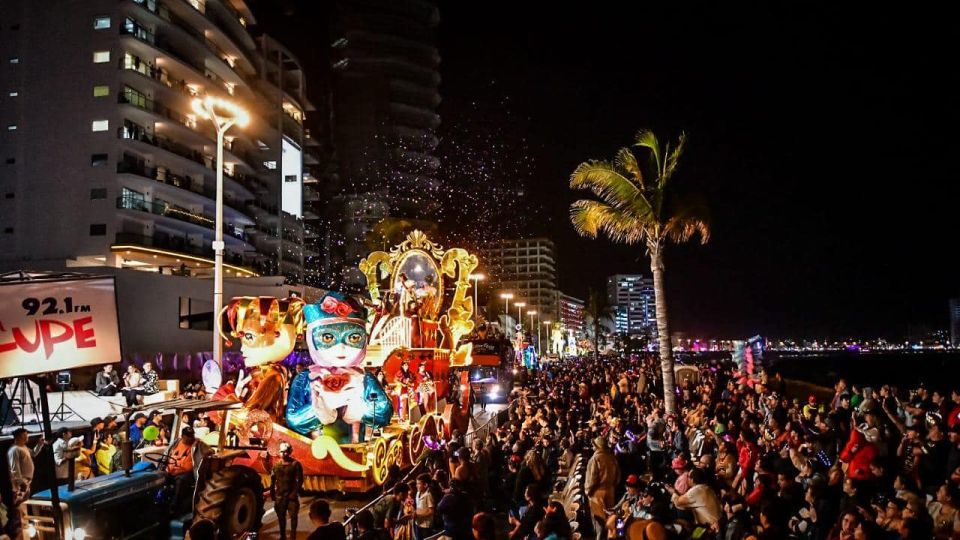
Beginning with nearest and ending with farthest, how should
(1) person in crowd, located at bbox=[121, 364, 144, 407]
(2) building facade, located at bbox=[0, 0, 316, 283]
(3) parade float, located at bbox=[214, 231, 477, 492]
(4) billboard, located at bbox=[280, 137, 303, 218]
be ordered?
(3) parade float, located at bbox=[214, 231, 477, 492] < (1) person in crowd, located at bbox=[121, 364, 144, 407] < (2) building facade, located at bbox=[0, 0, 316, 283] < (4) billboard, located at bbox=[280, 137, 303, 218]

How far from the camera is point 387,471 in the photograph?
12.8m

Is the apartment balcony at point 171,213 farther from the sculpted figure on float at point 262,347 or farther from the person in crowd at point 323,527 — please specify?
the person in crowd at point 323,527

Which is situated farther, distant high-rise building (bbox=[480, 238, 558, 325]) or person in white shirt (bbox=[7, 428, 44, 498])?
distant high-rise building (bbox=[480, 238, 558, 325])

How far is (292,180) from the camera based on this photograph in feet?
215

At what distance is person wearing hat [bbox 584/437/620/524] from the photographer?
9234 millimetres

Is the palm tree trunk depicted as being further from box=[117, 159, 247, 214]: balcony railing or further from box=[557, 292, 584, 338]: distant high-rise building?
box=[557, 292, 584, 338]: distant high-rise building

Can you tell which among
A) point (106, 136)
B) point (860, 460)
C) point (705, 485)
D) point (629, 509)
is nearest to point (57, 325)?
point (629, 509)

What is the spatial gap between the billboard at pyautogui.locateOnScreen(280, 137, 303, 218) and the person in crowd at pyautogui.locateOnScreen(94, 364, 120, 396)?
4241 centimetres

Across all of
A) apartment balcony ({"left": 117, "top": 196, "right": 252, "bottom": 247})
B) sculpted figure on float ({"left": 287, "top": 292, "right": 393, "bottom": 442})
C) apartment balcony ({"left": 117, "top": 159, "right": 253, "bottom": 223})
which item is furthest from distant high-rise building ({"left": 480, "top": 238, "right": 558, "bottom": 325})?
sculpted figure on float ({"left": 287, "top": 292, "right": 393, "bottom": 442})

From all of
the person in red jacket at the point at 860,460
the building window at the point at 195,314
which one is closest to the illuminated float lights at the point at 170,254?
the building window at the point at 195,314

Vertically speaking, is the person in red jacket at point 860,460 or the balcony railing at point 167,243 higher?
the balcony railing at point 167,243

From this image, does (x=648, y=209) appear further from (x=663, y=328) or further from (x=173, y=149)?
(x=173, y=149)

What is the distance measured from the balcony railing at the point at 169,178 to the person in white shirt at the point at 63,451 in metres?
31.0

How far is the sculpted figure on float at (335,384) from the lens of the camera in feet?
42.0
